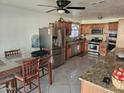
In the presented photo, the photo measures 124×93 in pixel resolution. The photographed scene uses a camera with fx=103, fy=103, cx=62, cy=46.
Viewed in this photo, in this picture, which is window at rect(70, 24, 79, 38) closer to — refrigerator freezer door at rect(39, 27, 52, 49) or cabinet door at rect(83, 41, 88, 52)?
cabinet door at rect(83, 41, 88, 52)

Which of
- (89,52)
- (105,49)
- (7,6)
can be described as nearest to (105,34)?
(105,49)

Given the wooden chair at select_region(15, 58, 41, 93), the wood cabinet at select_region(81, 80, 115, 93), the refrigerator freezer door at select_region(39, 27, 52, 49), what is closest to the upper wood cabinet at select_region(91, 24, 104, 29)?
the refrigerator freezer door at select_region(39, 27, 52, 49)

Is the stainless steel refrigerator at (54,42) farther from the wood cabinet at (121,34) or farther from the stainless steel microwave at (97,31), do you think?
the stainless steel microwave at (97,31)

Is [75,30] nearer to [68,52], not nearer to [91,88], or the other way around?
[68,52]

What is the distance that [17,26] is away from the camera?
374 cm

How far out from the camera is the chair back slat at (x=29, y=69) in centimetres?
212

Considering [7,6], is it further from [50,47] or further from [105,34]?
[105,34]

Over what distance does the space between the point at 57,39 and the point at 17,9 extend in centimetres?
188

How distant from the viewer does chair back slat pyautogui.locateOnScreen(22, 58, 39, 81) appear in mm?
2121

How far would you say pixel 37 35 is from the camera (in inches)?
177

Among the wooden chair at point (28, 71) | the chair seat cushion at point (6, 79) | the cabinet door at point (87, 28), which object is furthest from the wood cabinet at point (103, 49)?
the chair seat cushion at point (6, 79)

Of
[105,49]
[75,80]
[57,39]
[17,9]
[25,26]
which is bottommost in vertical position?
[75,80]

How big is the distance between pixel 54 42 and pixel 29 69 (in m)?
2.17

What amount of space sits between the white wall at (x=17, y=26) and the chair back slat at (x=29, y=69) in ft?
5.67
